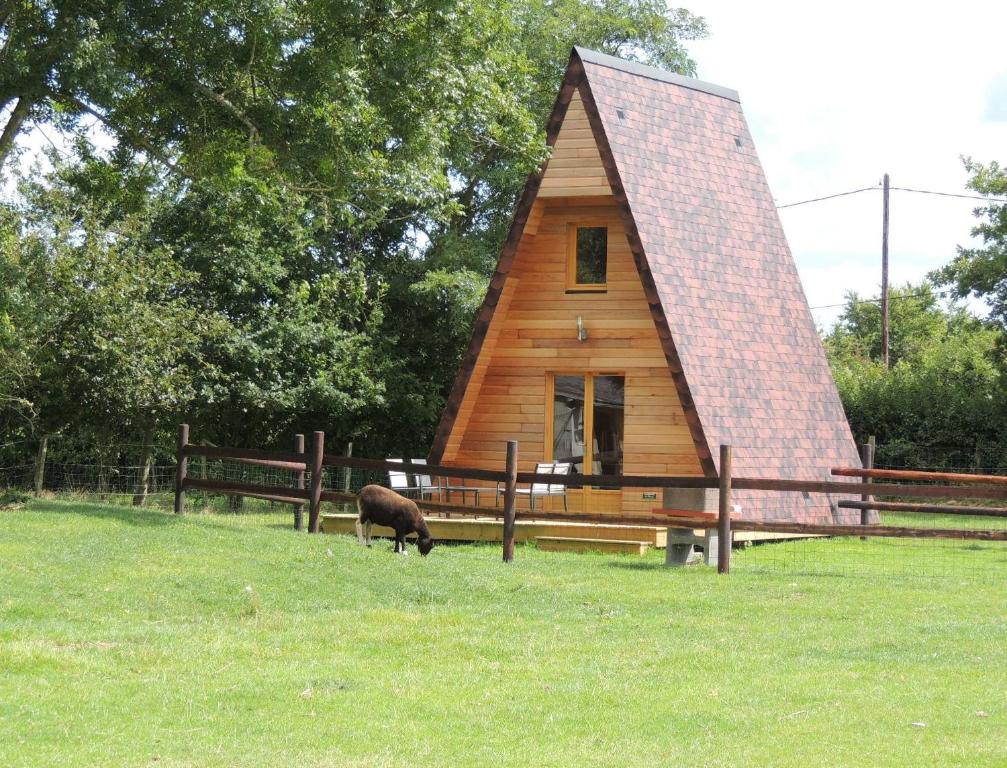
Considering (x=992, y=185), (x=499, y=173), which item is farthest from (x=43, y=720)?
(x=992, y=185)

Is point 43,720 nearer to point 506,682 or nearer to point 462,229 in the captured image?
point 506,682

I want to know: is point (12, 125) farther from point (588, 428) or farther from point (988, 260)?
point (988, 260)

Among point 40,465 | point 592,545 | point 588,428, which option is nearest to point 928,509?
point 592,545

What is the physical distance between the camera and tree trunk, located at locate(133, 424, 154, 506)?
22422mm

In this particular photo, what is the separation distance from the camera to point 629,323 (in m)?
18.8

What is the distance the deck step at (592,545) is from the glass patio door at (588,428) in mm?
3136

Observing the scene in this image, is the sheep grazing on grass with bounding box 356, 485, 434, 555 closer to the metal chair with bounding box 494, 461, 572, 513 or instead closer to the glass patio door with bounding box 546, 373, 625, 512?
the metal chair with bounding box 494, 461, 572, 513

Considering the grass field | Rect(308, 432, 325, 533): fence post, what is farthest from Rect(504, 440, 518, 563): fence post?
Rect(308, 432, 325, 533): fence post

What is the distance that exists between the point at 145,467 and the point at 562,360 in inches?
326

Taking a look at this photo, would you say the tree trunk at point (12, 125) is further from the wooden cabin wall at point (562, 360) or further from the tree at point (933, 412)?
the tree at point (933, 412)

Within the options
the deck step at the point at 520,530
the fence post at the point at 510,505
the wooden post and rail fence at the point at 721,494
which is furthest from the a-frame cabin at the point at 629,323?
the fence post at the point at 510,505

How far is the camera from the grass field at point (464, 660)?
6.12m

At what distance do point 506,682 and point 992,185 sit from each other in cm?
2687

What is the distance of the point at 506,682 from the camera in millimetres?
7656
